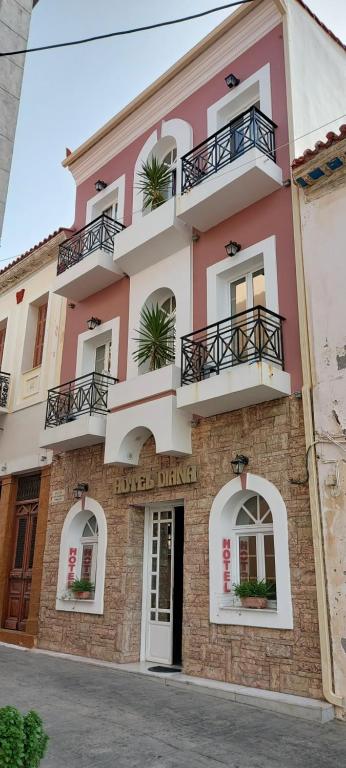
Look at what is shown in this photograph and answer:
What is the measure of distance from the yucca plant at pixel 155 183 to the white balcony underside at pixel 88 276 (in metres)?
1.36

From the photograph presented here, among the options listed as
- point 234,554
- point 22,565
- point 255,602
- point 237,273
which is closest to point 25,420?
point 22,565

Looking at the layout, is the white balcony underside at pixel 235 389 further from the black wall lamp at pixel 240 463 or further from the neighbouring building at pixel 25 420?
the neighbouring building at pixel 25 420

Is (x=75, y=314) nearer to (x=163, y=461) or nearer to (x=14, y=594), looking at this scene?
(x=163, y=461)

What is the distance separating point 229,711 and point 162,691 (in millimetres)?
1274

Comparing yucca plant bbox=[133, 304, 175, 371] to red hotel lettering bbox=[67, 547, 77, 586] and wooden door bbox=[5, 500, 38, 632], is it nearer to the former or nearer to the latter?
red hotel lettering bbox=[67, 547, 77, 586]

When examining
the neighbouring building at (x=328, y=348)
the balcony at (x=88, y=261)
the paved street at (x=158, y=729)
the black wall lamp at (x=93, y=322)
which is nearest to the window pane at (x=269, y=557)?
the neighbouring building at (x=328, y=348)

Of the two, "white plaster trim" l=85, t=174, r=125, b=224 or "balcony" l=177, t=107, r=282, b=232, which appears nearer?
"balcony" l=177, t=107, r=282, b=232

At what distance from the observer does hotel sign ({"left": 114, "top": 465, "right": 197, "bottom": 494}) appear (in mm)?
8844

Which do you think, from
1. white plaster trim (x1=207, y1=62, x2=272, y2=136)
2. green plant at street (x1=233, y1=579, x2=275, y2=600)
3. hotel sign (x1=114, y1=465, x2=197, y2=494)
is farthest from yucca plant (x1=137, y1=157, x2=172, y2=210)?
green plant at street (x1=233, y1=579, x2=275, y2=600)

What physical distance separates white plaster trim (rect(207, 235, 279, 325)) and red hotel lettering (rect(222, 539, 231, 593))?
341cm

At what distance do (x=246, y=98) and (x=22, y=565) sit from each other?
33.9 ft

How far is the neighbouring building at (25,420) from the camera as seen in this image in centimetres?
1211

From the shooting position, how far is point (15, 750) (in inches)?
129

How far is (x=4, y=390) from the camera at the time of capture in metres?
14.3
